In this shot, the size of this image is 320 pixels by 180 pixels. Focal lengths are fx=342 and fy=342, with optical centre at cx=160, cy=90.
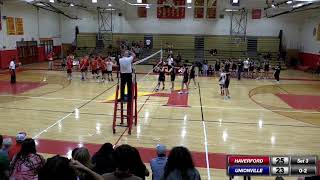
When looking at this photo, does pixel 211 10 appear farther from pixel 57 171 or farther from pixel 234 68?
pixel 57 171

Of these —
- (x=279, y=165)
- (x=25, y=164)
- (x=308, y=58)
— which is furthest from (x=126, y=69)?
(x=308, y=58)

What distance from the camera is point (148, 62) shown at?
33000 millimetres

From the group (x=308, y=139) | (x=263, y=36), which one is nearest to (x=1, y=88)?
(x=308, y=139)

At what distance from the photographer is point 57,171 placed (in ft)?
9.96

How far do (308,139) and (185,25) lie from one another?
85.9 ft

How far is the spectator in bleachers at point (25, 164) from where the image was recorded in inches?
185

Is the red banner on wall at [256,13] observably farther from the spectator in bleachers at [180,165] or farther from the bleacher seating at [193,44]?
the spectator in bleachers at [180,165]

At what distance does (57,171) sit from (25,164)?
1.95 meters

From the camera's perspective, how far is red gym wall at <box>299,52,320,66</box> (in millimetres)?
30080

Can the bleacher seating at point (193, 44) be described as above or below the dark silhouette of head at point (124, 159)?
above

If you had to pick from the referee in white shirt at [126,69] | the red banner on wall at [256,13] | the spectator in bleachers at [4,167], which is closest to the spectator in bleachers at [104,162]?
the spectator in bleachers at [4,167]

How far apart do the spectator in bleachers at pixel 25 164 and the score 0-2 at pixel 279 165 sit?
3.08m

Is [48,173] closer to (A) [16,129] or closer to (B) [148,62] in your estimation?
(A) [16,129]

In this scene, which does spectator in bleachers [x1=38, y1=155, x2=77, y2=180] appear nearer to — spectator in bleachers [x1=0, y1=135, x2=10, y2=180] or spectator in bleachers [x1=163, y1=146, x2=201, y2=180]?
spectator in bleachers [x1=163, y1=146, x2=201, y2=180]
